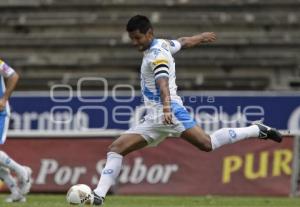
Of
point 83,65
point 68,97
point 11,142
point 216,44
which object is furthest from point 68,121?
point 216,44

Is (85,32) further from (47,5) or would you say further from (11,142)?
(11,142)

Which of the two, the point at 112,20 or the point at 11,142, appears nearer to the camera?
the point at 11,142

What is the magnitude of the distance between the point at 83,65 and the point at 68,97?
4.18 metres

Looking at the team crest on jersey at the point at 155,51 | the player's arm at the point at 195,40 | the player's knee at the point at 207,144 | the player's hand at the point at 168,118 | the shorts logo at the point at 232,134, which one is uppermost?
the player's arm at the point at 195,40

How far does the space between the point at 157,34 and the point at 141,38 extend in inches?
422

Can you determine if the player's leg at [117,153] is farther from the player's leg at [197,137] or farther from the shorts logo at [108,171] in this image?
the player's leg at [197,137]

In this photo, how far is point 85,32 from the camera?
19672 millimetres

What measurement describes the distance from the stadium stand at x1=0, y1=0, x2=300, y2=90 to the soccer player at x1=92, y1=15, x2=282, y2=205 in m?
9.59

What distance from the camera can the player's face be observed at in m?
8.14

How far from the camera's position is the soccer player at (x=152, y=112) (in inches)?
317

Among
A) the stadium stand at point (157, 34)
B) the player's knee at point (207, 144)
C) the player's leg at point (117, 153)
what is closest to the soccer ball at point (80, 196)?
the player's leg at point (117, 153)

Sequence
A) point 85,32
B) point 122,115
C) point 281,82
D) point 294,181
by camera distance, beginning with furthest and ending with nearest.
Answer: point 85,32
point 281,82
point 122,115
point 294,181

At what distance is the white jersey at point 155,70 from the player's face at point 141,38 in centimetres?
6

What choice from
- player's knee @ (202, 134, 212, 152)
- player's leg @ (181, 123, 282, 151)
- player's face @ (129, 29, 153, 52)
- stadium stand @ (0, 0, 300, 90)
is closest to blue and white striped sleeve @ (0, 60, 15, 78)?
player's face @ (129, 29, 153, 52)
